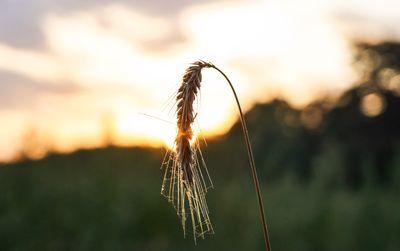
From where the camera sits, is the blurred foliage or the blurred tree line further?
the blurred tree line

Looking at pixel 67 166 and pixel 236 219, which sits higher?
pixel 67 166

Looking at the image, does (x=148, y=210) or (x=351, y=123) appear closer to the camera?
(x=148, y=210)

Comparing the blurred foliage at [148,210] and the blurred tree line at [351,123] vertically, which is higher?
the blurred tree line at [351,123]

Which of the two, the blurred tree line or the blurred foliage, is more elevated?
the blurred tree line

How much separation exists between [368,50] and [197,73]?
2280cm

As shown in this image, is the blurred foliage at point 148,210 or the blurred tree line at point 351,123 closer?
the blurred foliage at point 148,210

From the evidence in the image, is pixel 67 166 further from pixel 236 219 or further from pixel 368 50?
pixel 368 50

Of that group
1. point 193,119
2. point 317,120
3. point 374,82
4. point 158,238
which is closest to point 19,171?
point 158,238

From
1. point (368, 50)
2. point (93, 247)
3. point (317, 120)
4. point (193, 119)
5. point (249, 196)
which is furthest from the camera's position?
point (368, 50)

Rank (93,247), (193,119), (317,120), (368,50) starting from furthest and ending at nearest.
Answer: (368,50) → (317,120) → (93,247) → (193,119)

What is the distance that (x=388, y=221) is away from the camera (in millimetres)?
8797

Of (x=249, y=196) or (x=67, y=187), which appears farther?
(x=249, y=196)

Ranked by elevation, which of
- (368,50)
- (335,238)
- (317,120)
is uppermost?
(368,50)

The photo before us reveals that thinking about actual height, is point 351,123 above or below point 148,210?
above
